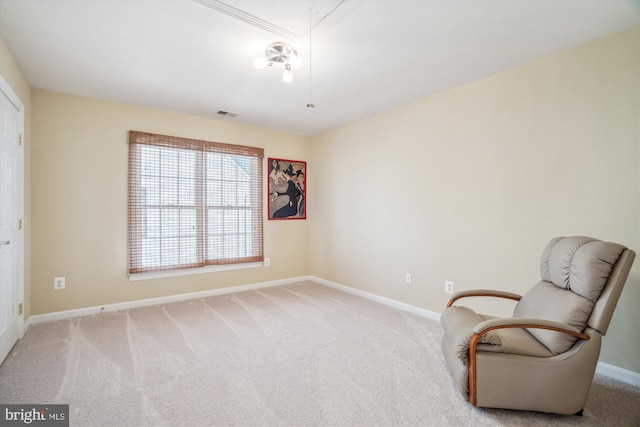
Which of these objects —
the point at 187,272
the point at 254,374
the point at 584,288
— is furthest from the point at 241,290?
the point at 584,288

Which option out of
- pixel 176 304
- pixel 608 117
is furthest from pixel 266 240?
pixel 608 117

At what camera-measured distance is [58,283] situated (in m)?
3.34

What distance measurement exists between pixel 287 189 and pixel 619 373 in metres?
4.22

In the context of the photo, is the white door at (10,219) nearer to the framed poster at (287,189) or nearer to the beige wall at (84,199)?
the beige wall at (84,199)

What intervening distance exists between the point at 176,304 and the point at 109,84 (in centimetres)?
263

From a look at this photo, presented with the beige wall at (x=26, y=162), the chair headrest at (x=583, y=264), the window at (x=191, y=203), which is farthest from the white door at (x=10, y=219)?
the chair headrest at (x=583, y=264)

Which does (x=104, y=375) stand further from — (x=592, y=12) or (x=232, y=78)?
(x=592, y=12)

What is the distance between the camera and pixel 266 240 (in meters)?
4.84

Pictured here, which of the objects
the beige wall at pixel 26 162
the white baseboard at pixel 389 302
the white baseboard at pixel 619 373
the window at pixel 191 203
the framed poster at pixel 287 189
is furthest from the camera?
the framed poster at pixel 287 189

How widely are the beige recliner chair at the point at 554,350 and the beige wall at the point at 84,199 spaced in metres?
3.60

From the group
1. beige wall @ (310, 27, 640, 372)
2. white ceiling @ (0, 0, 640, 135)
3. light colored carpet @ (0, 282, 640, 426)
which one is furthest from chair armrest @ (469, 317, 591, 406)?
white ceiling @ (0, 0, 640, 135)

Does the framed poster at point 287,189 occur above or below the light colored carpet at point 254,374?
above

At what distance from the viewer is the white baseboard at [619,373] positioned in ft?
6.98

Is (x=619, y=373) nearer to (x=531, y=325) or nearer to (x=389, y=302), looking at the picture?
(x=531, y=325)
